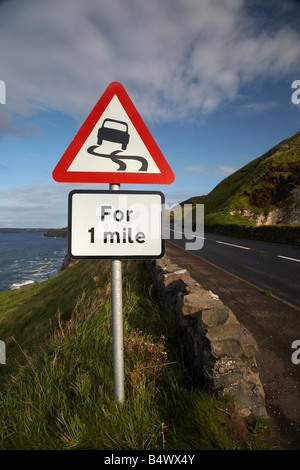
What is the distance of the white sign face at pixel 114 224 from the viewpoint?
1829 millimetres

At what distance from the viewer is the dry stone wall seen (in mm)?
1972

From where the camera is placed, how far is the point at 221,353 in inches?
83.0

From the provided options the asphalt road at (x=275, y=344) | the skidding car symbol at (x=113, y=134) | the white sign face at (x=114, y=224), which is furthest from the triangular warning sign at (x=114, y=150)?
the asphalt road at (x=275, y=344)

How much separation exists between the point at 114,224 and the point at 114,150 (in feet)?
1.92

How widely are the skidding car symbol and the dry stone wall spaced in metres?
1.88

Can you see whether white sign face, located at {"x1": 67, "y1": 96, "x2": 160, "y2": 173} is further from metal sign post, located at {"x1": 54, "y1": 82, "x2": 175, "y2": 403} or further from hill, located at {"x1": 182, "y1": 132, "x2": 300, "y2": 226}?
hill, located at {"x1": 182, "y1": 132, "x2": 300, "y2": 226}

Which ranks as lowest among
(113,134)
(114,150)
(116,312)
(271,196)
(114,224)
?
(116,312)

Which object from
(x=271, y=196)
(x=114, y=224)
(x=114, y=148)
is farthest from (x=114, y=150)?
(x=271, y=196)

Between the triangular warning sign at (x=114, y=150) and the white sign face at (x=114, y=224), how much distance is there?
15 cm

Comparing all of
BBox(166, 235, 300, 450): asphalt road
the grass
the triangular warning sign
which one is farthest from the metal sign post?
BBox(166, 235, 300, 450): asphalt road

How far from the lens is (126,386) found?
225 cm

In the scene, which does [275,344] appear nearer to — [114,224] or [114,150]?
[114,224]

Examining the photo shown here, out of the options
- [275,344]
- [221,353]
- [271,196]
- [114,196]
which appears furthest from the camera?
[271,196]
